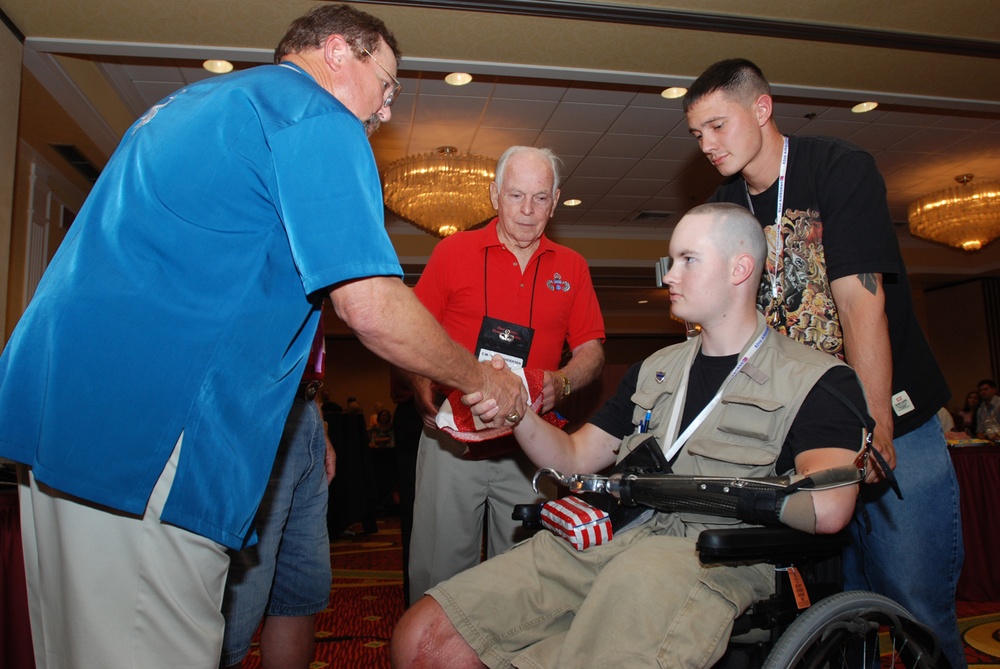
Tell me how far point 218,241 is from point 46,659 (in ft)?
2.47

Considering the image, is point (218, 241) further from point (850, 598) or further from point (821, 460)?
point (850, 598)

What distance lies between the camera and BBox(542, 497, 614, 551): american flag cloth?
4.57 ft

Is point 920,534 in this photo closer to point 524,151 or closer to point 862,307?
point 862,307

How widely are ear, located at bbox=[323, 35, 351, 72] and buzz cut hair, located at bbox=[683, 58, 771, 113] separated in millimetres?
934

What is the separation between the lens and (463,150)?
713cm

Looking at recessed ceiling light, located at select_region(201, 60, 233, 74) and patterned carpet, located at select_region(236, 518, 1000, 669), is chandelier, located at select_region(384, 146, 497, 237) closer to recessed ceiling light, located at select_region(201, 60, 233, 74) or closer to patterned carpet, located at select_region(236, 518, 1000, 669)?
recessed ceiling light, located at select_region(201, 60, 233, 74)

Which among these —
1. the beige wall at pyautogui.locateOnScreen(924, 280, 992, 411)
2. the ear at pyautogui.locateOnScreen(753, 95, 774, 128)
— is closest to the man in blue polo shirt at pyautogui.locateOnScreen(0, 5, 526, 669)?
the ear at pyautogui.locateOnScreen(753, 95, 774, 128)

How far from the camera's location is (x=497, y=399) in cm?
162

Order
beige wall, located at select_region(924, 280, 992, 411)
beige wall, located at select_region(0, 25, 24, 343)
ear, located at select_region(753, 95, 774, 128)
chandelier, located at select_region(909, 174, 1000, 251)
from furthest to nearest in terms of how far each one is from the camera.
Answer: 1. beige wall, located at select_region(924, 280, 992, 411)
2. chandelier, located at select_region(909, 174, 1000, 251)
3. beige wall, located at select_region(0, 25, 24, 343)
4. ear, located at select_region(753, 95, 774, 128)

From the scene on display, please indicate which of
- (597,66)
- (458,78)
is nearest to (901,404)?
(597,66)

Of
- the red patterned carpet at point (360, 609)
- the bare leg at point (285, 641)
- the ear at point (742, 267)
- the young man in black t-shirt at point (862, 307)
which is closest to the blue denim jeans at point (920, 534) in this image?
the young man in black t-shirt at point (862, 307)

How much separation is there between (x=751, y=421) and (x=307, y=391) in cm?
112

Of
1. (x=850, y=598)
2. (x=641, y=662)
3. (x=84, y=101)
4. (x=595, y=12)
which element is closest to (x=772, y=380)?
(x=850, y=598)

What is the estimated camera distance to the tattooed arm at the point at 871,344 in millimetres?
1484
